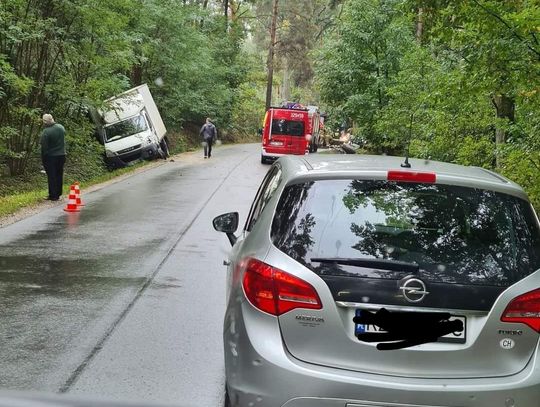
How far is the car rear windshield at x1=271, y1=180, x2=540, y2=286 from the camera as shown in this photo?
3.32m

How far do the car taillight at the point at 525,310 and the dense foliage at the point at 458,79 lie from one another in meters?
2.43

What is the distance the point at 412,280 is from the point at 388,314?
207 millimetres

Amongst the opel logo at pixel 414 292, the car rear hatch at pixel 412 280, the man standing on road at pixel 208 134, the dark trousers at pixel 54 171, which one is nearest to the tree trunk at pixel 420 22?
the car rear hatch at pixel 412 280

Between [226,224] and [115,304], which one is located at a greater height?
[226,224]

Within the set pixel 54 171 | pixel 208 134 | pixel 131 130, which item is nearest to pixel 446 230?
pixel 54 171

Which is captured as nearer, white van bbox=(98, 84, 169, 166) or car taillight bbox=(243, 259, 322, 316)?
car taillight bbox=(243, 259, 322, 316)

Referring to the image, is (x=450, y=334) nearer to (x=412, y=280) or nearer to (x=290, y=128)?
(x=412, y=280)

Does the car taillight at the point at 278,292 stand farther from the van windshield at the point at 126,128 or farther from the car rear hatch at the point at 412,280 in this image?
the van windshield at the point at 126,128

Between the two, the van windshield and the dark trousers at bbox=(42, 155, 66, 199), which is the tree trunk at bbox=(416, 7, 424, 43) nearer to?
the dark trousers at bbox=(42, 155, 66, 199)

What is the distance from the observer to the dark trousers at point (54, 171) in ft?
47.4

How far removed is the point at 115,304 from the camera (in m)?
6.95

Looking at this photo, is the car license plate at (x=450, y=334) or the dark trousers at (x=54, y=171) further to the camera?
the dark trousers at (x=54, y=171)

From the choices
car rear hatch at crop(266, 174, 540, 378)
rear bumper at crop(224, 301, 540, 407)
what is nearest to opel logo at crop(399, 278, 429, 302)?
car rear hatch at crop(266, 174, 540, 378)

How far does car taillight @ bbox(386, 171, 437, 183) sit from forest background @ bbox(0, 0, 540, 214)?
14.9ft
